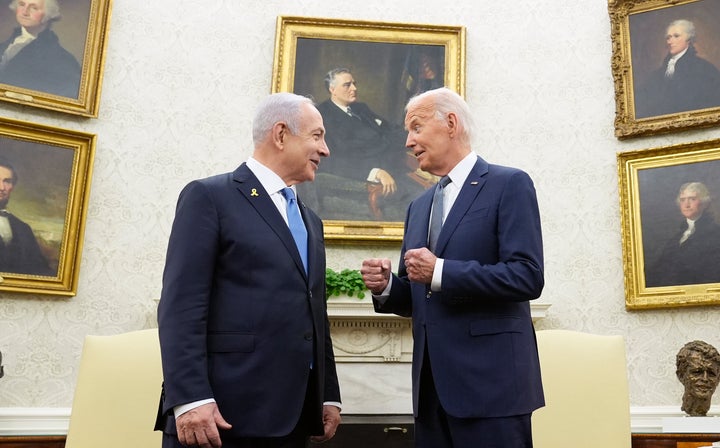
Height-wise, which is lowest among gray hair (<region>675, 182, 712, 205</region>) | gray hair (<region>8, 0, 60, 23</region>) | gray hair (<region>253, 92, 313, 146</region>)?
gray hair (<region>253, 92, 313, 146</region>)

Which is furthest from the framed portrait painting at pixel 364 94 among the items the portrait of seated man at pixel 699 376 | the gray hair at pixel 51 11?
the portrait of seated man at pixel 699 376

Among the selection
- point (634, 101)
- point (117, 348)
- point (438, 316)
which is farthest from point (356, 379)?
point (634, 101)

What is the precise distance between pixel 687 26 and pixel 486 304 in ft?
12.5

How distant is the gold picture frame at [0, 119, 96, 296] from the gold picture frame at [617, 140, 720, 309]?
3983 millimetres

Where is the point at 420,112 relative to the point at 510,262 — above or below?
above

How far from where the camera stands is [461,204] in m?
2.39

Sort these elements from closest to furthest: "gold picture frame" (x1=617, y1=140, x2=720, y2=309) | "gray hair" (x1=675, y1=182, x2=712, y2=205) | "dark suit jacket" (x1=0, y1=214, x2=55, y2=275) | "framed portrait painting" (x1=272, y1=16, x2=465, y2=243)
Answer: "dark suit jacket" (x1=0, y1=214, x2=55, y2=275) < "gold picture frame" (x1=617, y1=140, x2=720, y2=309) < "gray hair" (x1=675, y1=182, x2=712, y2=205) < "framed portrait painting" (x1=272, y1=16, x2=465, y2=243)

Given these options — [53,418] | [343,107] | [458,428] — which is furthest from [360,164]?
[458,428]

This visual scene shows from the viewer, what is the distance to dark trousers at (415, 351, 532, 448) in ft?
6.76

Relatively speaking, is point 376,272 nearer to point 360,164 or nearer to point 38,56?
point 360,164

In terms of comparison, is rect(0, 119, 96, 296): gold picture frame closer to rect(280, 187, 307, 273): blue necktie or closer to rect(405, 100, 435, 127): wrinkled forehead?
rect(280, 187, 307, 273): blue necktie

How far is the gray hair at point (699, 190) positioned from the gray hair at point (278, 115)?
333cm

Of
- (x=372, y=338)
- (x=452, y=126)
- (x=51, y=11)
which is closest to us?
(x=452, y=126)

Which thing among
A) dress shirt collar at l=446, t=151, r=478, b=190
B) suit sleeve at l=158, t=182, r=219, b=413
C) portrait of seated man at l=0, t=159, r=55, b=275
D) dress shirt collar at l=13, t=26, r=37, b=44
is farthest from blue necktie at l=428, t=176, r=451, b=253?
dress shirt collar at l=13, t=26, r=37, b=44
